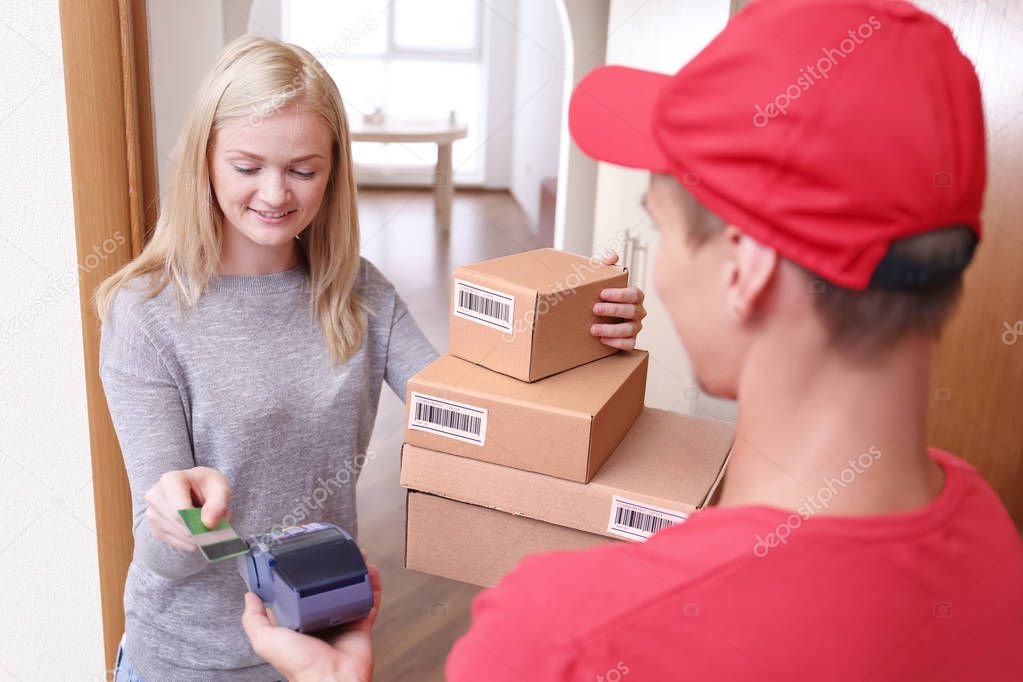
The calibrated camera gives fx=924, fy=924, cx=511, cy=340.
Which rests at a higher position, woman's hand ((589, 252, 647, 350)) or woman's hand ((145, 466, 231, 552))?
woman's hand ((589, 252, 647, 350))

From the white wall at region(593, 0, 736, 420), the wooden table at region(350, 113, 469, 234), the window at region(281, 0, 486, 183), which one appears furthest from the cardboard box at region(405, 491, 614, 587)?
the window at region(281, 0, 486, 183)

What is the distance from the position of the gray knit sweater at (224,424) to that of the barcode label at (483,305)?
25 centimetres

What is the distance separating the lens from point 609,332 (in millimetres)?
1182

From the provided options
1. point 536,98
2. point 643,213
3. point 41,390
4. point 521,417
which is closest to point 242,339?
point 41,390

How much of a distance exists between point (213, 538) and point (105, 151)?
0.63 metres

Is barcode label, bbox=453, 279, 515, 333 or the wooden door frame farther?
the wooden door frame

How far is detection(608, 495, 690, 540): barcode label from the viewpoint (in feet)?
3.31

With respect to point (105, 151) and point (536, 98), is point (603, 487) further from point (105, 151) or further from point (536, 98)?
point (536, 98)

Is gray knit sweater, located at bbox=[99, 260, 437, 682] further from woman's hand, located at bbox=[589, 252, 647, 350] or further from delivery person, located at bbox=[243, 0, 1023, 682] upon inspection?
delivery person, located at bbox=[243, 0, 1023, 682]

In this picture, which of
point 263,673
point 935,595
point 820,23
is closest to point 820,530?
point 935,595

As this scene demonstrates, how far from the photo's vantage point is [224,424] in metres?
1.25

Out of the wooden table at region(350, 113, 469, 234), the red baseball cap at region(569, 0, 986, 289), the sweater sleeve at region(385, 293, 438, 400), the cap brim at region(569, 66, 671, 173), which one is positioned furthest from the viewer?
the wooden table at region(350, 113, 469, 234)

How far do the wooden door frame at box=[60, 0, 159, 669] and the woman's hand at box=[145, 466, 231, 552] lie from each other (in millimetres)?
367

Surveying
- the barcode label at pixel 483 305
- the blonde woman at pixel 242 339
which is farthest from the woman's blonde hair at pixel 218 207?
the barcode label at pixel 483 305
